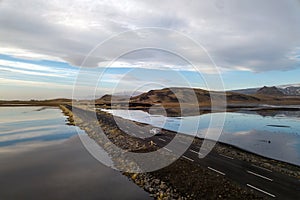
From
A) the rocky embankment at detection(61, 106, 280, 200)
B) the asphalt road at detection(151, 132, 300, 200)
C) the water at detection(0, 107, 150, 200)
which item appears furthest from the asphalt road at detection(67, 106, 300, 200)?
the water at detection(0, 107, 150, 200)

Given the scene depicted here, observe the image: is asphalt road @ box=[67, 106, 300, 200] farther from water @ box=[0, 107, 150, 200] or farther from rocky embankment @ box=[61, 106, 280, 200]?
water @ box=[0, 107, 150, 200]

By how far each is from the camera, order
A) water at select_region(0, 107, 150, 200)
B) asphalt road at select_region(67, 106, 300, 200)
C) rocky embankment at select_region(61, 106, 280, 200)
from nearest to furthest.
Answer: rocky embankment at select_region(61, 106, 280, 200) < asphalt road at select_region(67, 106, 300, 200) < water at select_region(0, 107, 150, 200)

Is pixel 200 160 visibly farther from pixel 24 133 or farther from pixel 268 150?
pixel 24 133

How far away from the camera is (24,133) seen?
144 feet

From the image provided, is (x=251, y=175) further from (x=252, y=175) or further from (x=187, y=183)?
(x=187, y=183)

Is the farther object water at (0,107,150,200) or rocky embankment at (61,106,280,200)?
water at (0,107,150,200)

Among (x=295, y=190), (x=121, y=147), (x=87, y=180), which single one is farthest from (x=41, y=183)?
(x=295, y=190)

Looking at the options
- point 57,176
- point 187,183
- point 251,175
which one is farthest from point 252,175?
point 57,176

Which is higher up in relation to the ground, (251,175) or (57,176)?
(251,175)

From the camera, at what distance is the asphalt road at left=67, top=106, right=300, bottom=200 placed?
52.6 ft

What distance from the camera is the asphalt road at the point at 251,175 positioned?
52.6 feet

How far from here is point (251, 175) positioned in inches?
754

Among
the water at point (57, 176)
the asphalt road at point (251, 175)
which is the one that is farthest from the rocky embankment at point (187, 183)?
the water at point (57, 176)

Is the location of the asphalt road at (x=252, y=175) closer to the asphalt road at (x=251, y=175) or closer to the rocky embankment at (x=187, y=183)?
the asphalt road at (x=251, y=175)
